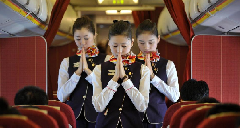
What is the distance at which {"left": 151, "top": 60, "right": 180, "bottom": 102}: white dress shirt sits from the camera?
158 inches

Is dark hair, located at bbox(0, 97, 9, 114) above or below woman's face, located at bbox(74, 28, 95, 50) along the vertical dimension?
below

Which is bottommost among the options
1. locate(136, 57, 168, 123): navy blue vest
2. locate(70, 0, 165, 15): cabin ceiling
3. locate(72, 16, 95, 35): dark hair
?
locate(136, 57, 168, 123): navy blue vest

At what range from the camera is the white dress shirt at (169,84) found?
4.00 m

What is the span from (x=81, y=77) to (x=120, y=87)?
3.87 feet

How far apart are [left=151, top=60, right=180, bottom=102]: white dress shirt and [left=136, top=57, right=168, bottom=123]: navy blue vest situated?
5 cm

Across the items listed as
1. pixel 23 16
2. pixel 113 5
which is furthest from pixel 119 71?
pixel 113 5

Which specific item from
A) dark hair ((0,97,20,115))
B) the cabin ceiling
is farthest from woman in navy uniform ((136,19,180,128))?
the cabin ceiling

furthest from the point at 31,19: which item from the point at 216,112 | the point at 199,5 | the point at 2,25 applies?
the point at 216,112

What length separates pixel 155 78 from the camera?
3.99 m

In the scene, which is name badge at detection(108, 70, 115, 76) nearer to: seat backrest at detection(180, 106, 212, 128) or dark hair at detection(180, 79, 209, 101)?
dark hair at detection(180, 79, 209, 101)

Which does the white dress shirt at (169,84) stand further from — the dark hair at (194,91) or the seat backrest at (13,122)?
the seat backrest at (13,122)

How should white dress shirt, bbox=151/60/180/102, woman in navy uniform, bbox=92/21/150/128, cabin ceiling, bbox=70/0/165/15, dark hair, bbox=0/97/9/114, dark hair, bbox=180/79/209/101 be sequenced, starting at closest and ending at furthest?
dark hair, bbox=0/97/9/114 < woman in navy uniform, bbox=92/21/150/128 < dark hair, bbox=180/79/209/101 < white dress shirt, bbox=151/60/180/102 < cabin ceiling, bbox=70/0/165/15

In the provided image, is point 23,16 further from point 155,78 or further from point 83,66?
point 155,78

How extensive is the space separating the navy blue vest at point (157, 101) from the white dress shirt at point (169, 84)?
0.05 meters
